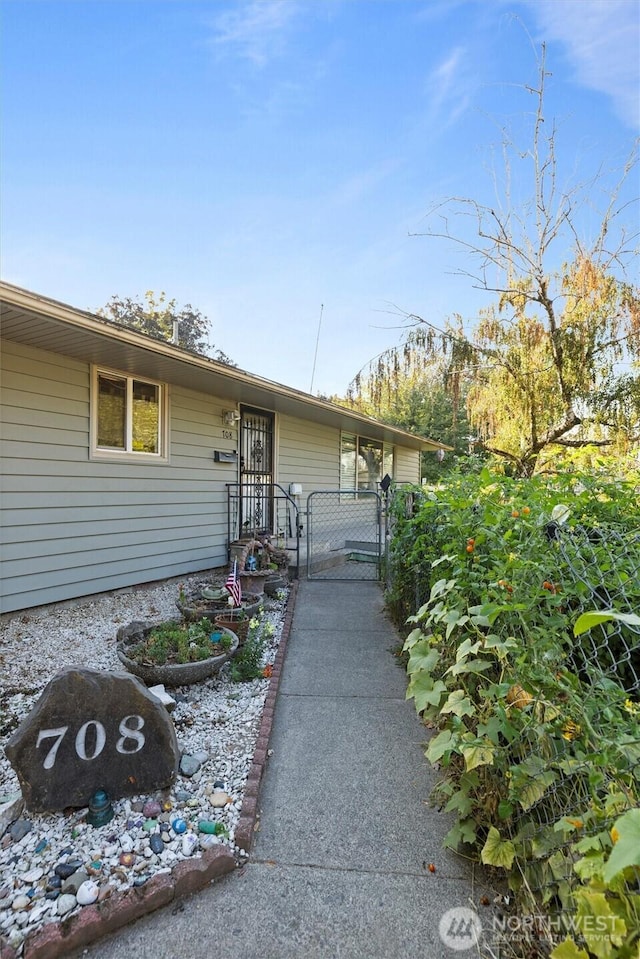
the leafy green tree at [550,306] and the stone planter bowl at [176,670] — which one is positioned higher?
the leafy green tree at [550,306]

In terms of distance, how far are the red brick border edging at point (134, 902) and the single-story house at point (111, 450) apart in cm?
350

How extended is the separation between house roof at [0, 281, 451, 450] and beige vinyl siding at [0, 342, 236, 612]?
0.29 m

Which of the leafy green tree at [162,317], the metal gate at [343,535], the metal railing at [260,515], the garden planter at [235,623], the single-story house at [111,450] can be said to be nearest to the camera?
the garden planter at [235,623]

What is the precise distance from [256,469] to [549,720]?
6.53 m

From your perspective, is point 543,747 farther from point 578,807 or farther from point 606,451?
point 606,451

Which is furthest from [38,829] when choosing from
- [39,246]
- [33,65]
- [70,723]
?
[39,246]

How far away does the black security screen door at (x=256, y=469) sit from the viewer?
732 cm

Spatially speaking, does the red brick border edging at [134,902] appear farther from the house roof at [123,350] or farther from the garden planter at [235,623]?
the house roof at [123,350]

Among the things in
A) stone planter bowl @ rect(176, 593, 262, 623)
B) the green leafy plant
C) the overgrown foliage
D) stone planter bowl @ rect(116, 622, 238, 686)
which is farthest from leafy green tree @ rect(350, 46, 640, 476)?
stone planter bowl @ rect(116, 622, 238, 686)

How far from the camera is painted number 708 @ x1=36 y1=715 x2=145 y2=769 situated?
1.85 metres

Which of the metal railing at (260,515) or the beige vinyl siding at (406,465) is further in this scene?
the beige vinyl siding at (406,465)

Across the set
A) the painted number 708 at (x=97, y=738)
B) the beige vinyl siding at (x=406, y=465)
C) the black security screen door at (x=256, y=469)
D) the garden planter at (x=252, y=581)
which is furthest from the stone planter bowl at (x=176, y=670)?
the beige vinyl siding at (x=406, y=465)

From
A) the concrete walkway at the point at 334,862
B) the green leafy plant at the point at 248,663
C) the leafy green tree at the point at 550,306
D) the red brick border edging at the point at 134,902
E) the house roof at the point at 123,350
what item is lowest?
the concrete walkway at the point at 334,862

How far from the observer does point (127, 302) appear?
59.4 ft
